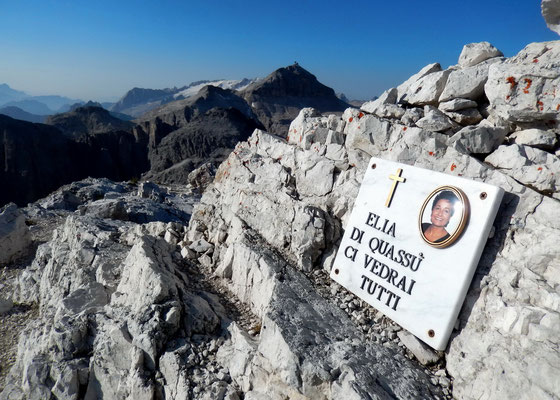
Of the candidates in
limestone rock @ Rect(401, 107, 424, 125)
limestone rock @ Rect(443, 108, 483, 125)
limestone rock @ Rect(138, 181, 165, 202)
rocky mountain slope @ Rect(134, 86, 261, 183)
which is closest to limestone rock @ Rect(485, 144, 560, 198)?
limestone rock @ Rect(443, 108, 483, 125)

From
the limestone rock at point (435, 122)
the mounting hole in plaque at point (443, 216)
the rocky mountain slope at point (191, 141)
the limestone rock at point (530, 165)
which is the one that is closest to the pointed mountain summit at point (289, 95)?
the rocky mountain slope at point (191, 141)

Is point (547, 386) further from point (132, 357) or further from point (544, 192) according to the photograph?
point (132, 357)

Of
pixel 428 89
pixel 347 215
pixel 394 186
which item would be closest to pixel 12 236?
pixel 347 215

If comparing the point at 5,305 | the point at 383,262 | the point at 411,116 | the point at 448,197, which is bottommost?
the point at 5,305

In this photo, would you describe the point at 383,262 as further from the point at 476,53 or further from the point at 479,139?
the point at 476,53

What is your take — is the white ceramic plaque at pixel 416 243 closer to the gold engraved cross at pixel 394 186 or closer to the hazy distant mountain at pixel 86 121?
the gold engraved cross at pixel 394 186

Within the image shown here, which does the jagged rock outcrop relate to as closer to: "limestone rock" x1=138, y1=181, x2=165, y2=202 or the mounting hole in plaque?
the mounting hole in plaque
